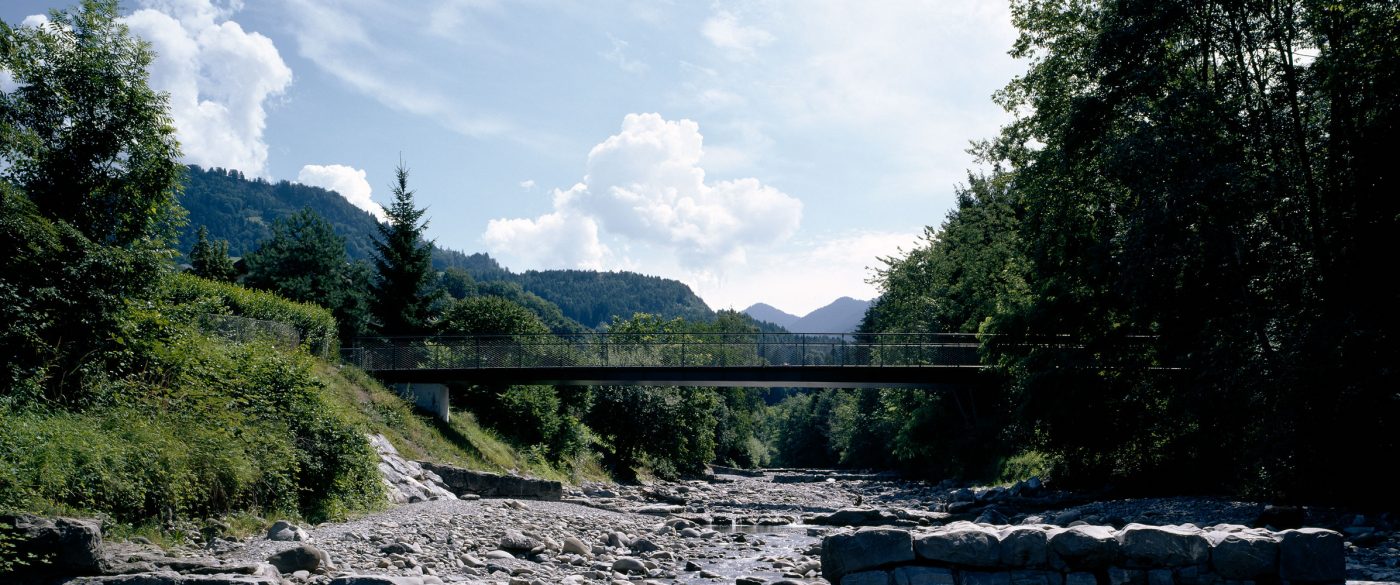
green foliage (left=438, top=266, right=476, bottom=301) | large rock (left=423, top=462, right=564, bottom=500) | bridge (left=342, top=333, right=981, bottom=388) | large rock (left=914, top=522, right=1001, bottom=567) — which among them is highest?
green foliage (left=438, top=266, right=476, bottom=301)

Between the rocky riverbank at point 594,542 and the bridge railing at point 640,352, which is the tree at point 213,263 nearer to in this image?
the bridge railing at point 640,352

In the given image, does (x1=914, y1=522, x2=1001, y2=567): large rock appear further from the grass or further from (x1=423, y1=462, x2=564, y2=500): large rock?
the grass

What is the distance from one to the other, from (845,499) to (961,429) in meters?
8.06

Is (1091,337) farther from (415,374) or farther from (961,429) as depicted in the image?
(415,374)

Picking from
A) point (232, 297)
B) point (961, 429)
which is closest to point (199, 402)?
point (232, 297)

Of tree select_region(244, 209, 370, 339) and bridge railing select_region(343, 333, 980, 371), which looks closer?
bridge railing select_region(343, 333, 980, 371)

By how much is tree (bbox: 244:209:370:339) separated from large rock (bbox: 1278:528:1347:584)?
42.6 meters

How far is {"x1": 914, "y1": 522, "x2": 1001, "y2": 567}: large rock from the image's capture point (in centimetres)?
1085

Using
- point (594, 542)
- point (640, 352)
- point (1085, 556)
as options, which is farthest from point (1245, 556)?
point (640, 352)

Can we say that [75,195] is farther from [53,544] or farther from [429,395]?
[429,395]

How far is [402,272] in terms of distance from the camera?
158 ft

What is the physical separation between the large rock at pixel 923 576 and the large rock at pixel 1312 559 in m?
3.76

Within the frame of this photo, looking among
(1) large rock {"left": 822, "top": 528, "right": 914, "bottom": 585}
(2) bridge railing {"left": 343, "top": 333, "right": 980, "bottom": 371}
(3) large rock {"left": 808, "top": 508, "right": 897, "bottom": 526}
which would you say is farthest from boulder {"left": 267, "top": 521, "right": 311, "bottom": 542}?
(2) bridge railing {"left": 343, "top": 333, "right": 980, "bottom": 371}

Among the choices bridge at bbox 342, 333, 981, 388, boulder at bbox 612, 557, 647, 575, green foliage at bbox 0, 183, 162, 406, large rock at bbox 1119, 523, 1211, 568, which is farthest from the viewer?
bridge at bbox 342, 333, 981, 388
